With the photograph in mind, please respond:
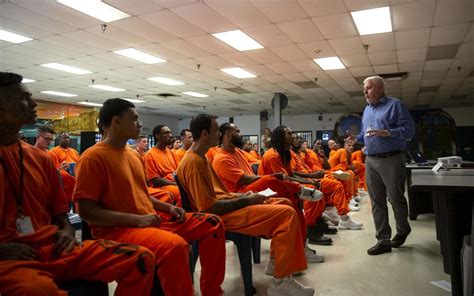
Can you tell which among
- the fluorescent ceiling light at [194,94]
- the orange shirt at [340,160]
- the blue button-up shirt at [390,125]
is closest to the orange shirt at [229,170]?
the blue button-up shirt at [390,125]

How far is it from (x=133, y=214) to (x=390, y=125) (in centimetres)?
240

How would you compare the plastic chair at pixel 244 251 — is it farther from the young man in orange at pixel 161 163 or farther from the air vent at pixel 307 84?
the air vent at pixel 307 84

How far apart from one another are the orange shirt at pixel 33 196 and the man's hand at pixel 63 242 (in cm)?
3

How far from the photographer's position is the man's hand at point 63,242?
3.88 ft

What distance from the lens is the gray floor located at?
2.14 metres

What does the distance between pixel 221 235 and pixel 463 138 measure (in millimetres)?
16045

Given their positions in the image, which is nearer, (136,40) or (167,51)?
(136,40)

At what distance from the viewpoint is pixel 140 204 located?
62.8 inches

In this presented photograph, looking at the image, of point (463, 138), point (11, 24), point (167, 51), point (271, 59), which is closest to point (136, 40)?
point (167, 51)

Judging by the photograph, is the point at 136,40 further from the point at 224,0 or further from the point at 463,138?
the point at 463,138

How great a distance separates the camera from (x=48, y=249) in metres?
1.17

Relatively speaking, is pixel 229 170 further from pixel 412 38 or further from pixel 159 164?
pixel 412 38

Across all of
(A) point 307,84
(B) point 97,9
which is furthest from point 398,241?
(A) point 307,84

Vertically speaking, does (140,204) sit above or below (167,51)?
below
